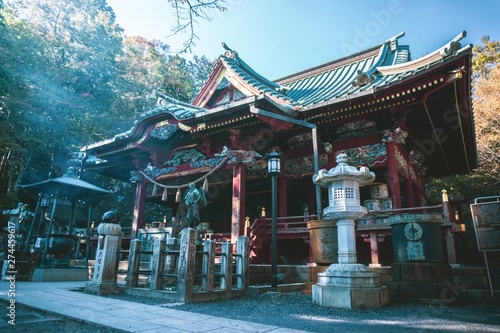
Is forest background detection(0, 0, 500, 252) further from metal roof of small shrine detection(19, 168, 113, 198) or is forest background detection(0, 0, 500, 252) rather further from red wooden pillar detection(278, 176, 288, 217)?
red wooden pillar detection(278, 176, 288, 217)

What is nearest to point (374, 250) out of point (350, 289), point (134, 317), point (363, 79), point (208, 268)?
point (350, 289)

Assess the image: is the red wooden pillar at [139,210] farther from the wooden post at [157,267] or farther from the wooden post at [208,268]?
the wooden post at [208,268]

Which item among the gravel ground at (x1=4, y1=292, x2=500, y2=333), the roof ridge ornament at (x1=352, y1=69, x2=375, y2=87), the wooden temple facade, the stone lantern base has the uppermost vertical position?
the roof ridge ornament at (x1=352, y1=69, x2=375, y2=87)

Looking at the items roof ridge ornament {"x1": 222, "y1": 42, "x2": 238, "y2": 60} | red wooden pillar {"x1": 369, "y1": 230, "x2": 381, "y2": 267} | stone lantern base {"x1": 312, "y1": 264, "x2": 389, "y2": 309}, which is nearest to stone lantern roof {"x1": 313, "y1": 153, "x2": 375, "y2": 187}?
stone lantern base {"x1": 312, "y1": 264, "x2": 389, "y2": 309}

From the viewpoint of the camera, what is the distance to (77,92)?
23969mm

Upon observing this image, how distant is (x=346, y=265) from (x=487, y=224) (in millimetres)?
2681

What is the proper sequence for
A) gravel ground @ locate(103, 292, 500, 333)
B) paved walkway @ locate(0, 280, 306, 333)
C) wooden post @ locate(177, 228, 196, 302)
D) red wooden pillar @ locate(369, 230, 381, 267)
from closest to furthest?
paved walkway @ locate(0, 280, 306, 333) < gravel ground @ locate(103, 292, 500, 333) < wooden post @ locate(177, 228, 196, 302) < red wooden pillar @ locate(369, 230, 381, 267)

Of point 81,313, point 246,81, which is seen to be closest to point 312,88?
point 246,81

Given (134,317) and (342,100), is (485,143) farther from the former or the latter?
(134,317)

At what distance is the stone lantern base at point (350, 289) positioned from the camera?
4.79m

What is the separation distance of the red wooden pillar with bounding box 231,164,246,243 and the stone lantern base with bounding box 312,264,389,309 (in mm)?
4262

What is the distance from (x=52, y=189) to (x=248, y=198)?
8.14 m

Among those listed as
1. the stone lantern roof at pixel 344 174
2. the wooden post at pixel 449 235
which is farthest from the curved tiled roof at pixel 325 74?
the stone lantern roof at pixel 344 174

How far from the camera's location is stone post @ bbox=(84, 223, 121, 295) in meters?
6.25
